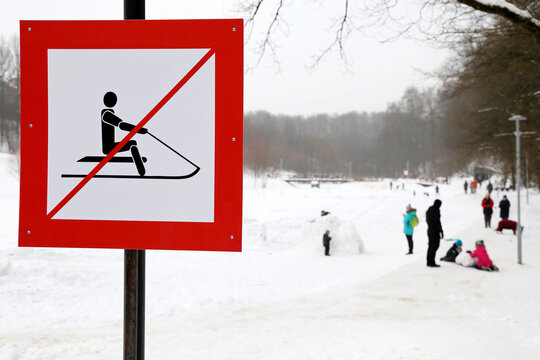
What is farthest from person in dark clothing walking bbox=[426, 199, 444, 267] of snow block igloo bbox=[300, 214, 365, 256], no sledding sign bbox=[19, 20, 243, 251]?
no sledding sign bbox=[19, 20, 243, 251]

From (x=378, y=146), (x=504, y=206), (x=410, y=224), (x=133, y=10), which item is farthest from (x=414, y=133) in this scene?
(x=133, y=10)

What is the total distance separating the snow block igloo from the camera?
543 inches

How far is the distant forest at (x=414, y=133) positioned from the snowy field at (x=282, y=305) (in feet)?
17.6

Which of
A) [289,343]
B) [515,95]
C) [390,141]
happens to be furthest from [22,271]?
[390,141]

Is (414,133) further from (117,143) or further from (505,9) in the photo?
(117,143)

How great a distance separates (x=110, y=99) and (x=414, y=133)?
106 m

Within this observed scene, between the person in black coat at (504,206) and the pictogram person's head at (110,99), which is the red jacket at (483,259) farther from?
the person in black coat at (504,206)

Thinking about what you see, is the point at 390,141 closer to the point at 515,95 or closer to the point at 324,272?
the point at 515,95

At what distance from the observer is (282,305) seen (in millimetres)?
A: 7746

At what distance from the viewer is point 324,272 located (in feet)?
36.0

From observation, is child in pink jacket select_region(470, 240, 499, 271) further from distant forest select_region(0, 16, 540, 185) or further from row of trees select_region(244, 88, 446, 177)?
row of trees select_region(244, 88, 446, 177)

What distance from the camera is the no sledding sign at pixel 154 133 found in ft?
6.14

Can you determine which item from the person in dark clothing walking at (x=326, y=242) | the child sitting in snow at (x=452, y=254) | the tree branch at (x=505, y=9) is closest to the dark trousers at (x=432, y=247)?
the child sitting in snow at (x=452, y=254)

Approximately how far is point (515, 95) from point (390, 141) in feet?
278
